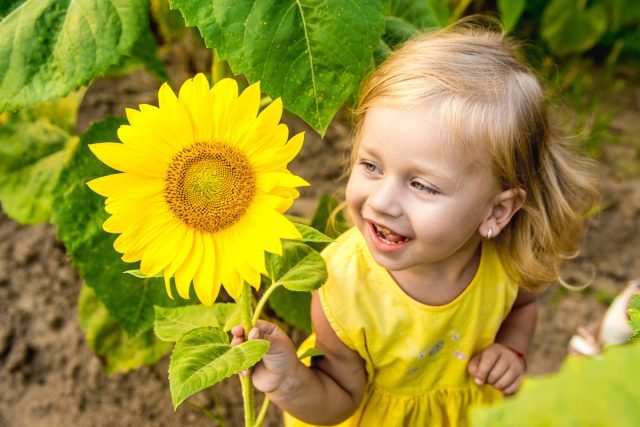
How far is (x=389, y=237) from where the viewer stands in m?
1.10

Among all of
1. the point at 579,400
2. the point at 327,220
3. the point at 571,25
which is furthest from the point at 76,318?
the point at 571,25

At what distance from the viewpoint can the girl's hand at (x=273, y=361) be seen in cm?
105

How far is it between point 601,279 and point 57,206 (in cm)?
138

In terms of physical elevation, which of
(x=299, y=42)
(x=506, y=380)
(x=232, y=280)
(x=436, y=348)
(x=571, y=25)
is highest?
(x=299, y=42)

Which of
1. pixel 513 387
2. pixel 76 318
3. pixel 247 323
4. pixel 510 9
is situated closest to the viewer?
pixel 247 323

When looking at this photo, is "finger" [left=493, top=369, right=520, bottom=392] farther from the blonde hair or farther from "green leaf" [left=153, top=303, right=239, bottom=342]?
"green leaf" [left=153, top=303, right=239, bottom=342]

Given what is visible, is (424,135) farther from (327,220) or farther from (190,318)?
(327,220)

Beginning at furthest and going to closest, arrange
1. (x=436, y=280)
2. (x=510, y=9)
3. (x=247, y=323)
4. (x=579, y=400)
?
(x=510, y=9) < (x=436, y=280) < (x=247, y=323) < (x=579, y=400)

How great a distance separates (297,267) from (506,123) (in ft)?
1.13

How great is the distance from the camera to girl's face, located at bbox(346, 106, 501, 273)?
41.1 inches

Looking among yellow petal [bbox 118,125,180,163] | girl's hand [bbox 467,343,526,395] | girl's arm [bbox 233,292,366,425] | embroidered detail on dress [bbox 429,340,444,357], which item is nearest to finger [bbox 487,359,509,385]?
girl's hand [bbox 467,343,526,395]

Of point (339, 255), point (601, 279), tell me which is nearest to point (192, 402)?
point (339, 255)

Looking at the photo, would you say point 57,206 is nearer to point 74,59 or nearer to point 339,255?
point 74,59

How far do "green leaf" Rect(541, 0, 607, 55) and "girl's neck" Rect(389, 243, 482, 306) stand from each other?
1.39m
